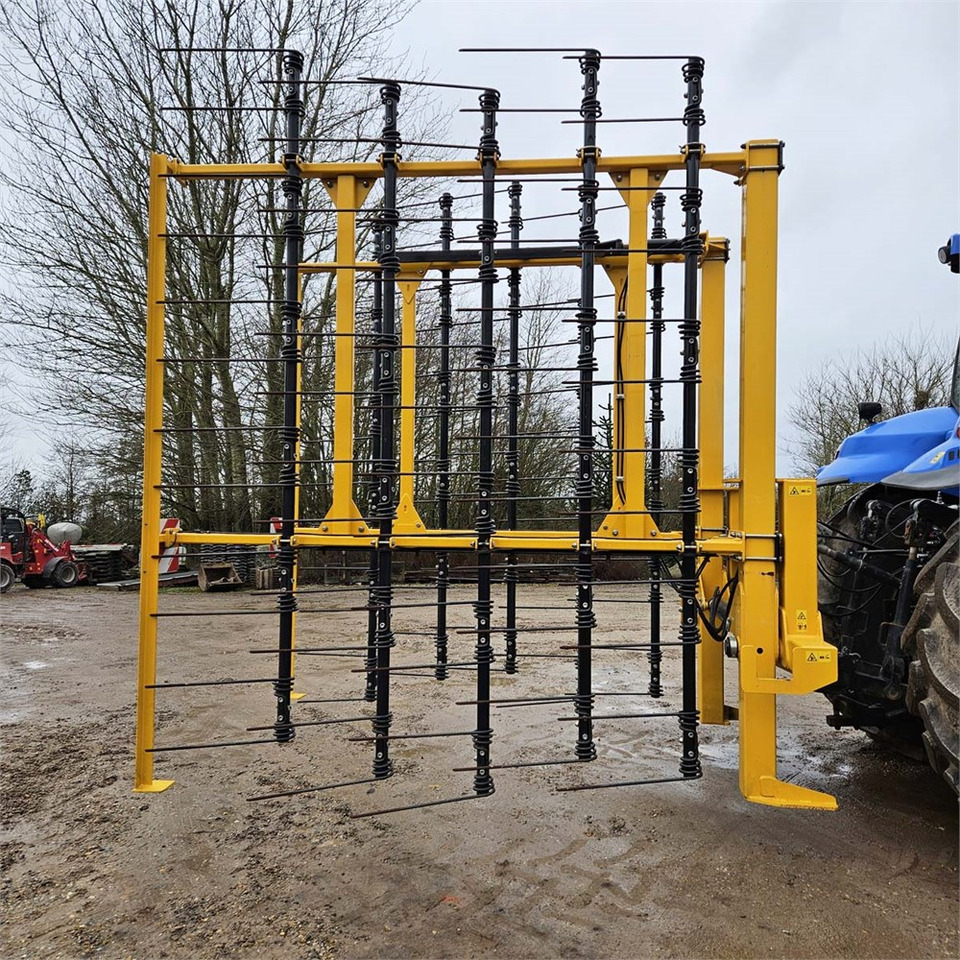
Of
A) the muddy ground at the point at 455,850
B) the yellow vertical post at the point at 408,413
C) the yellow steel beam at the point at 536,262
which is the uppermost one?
the yellow steel beam at the point at 536,262

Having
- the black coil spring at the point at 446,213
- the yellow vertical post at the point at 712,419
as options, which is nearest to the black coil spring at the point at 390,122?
the black coil spring at the point at 446,213

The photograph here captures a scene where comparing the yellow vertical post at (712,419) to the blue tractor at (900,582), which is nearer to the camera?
the blue tractor at (900,582)

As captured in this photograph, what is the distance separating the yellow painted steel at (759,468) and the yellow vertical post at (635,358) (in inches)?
16.3

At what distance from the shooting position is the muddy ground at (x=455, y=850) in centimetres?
245

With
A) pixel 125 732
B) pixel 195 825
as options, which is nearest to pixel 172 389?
pixel 125 732

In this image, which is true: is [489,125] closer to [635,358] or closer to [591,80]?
[591,80]

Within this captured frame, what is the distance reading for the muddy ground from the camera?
245 cm

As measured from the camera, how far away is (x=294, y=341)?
3.04 meters

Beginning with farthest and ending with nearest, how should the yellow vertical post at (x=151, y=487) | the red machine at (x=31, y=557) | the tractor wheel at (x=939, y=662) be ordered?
the red machine at (x=31, y=557) → the yellow vertical post at (x=151, y=487) → the tractor wheel at (x=939, y=662)

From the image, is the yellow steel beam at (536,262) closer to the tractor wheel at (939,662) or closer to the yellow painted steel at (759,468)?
the yellow painted steel at (759,468)

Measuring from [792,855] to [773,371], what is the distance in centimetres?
195

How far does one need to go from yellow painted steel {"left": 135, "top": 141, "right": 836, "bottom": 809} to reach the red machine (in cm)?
1308

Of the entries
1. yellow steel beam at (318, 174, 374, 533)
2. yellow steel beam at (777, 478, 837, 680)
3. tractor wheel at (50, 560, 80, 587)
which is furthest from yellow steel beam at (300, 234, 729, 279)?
tractor wheel at (50, 560, 80, 587)

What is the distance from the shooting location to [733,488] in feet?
A: 11.7
